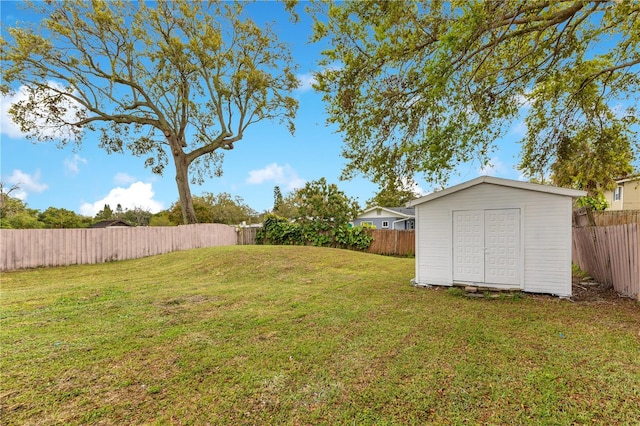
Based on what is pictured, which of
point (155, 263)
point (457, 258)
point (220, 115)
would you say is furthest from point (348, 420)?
point (220, 115)

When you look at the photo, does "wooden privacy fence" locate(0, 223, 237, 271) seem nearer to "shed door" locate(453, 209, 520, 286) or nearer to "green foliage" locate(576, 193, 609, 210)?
"shed door" locate(453, 209, 520, 286)

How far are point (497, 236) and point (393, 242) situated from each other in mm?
9748

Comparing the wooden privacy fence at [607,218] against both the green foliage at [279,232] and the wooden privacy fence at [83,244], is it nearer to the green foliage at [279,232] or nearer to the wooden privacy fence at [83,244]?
the green foliage at [279,232]

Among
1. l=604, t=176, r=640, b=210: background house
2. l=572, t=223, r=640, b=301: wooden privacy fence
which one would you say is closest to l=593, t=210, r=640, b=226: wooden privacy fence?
l=572, t=223, r=640, b=301: wooden privacy fence

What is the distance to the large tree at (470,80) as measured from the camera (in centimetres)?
548

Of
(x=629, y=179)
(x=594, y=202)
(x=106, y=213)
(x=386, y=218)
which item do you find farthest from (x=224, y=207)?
(x=629, y=179)

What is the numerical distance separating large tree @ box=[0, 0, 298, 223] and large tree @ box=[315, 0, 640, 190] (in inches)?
513

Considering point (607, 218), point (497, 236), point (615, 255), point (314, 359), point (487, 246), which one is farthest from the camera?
point (607, 218)

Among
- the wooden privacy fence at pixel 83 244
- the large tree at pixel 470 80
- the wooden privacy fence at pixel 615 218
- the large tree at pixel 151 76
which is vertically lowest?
the wooden privacy fence at pixel 83 244

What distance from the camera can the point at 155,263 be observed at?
11.0 meters

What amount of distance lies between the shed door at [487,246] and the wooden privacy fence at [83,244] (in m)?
12.3

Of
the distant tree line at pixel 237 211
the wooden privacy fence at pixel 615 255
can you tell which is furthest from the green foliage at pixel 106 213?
the wooden privacy fence at pixel 615 255

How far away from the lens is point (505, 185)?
645 centimetres

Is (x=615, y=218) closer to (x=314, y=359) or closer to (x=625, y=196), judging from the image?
(x=625, y=196)
